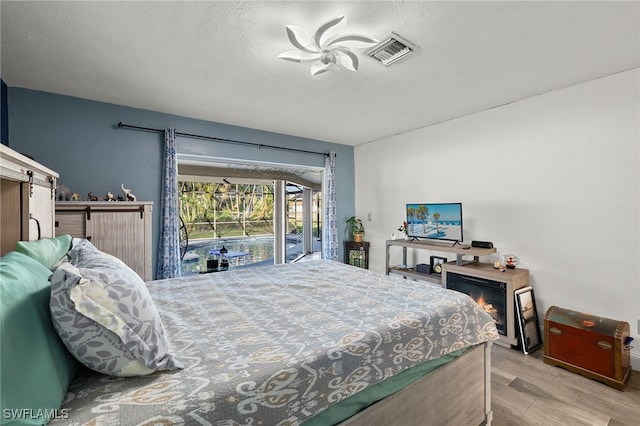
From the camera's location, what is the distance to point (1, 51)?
6.79ft

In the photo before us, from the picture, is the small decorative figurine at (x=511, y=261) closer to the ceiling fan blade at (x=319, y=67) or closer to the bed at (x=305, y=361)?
the bed at (x=305, y=361)

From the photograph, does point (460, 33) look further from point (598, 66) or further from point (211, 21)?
point (211, 21)

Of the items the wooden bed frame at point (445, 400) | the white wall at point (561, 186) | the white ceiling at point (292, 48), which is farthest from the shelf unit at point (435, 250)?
the white ceiling at point (292, 48)

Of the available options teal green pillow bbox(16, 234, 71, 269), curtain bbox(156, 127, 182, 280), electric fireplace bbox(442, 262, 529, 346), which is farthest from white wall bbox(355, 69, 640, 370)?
teal green pillow bbox(16, 234, 71, 269)

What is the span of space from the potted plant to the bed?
285cm

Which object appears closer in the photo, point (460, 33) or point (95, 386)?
point (95, 386)

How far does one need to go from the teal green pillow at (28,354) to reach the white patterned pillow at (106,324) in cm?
4

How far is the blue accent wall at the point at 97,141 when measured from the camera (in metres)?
Result: 2.77

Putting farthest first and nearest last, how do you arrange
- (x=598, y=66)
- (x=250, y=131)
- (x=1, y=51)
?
(x=250, y=131), (x=598, y=66), (x=1, y=51)

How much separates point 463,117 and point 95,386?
164 inches

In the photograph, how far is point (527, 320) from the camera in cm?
273

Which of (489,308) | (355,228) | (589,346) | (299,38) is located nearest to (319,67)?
(299,38)

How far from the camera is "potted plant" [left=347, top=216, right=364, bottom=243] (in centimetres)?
498

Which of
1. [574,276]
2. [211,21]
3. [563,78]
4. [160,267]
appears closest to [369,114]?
[563,78]
